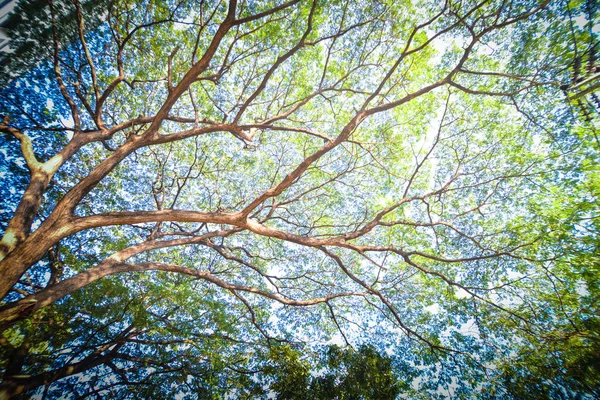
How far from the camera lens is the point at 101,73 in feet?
19.3

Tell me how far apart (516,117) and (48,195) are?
12.8 meters

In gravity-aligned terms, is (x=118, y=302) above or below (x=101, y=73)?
below

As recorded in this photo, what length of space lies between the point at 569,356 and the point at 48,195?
12641 mm

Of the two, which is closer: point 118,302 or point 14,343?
point 14,343

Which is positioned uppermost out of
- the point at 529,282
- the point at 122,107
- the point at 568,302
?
the point at 122,107

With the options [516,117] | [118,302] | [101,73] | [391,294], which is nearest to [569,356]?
[391,294]

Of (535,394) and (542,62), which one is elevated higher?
(542,62)

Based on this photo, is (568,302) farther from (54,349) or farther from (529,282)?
(54,349)

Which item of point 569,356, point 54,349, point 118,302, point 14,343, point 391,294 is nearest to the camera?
point 569,356

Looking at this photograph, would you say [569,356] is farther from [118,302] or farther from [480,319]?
[118,302]

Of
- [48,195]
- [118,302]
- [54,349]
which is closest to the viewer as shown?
[54,349]

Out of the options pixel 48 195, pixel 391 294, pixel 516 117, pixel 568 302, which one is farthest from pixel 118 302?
pixel 516 117

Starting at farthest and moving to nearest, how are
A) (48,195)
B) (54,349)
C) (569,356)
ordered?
(48,195) < (54,349) < (569,356)

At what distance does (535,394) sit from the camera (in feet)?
15.0
